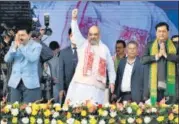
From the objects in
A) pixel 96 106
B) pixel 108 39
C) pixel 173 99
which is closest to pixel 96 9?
pixel 108 39

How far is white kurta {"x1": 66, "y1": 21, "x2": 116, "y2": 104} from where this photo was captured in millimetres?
9227

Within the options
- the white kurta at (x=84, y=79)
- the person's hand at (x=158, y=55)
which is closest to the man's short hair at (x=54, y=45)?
the white kurta at (x=84, y=79)

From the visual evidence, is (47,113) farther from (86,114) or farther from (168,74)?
(168,74)

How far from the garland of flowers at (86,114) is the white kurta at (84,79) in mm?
1642

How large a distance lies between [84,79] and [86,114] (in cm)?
179

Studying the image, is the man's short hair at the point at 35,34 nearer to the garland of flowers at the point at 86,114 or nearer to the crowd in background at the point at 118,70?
the crowd in background at the point at 118,70

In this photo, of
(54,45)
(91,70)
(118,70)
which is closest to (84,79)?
(91,70)

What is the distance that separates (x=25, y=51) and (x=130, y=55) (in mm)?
1549

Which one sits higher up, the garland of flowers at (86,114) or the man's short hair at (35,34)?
the man's short hair at (35,34)

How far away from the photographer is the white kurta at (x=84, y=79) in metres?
9.23

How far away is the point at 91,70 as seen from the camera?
9.24 metres

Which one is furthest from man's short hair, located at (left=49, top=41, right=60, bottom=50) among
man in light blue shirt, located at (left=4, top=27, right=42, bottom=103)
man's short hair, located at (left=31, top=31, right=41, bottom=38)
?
man in light blue shirt, located at (left=4, top=27, right=42, bottom=103)

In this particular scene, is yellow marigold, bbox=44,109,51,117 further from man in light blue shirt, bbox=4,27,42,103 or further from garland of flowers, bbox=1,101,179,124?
man in light blue shirt, bbox=4,27,42,103

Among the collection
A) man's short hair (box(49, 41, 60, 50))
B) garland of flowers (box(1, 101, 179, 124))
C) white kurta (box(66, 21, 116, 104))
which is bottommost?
garland of flowers (box(1, 101, 179, 124))
